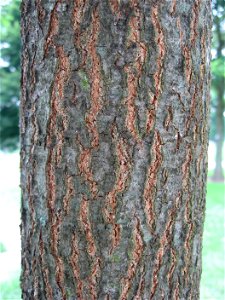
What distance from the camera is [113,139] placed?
1468 mm

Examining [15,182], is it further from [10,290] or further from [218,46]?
[10,290]

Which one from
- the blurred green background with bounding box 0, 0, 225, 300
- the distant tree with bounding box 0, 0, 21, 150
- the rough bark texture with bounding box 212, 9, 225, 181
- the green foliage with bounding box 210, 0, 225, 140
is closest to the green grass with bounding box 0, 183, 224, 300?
the blurred green background with bounding box 0, 0, 225, 300

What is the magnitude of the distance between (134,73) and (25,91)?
0.40 m

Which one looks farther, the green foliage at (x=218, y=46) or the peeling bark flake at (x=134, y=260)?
the green foliage at (x=218, y=46)

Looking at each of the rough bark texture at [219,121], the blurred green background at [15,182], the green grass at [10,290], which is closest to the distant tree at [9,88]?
the blurred green background at [15,182]

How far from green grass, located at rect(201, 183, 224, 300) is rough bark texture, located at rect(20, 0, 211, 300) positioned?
4127 millimetres

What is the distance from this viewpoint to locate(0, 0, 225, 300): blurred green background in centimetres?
583

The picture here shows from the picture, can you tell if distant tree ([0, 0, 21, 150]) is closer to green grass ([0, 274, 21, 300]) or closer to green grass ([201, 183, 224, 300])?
green grass ([201, 183, 224, 300])

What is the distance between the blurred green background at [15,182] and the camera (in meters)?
5.83

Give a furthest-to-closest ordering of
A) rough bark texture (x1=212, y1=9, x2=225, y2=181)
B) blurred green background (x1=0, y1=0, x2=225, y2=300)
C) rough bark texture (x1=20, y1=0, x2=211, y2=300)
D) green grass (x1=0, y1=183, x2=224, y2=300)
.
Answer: rough bark texture (x1=212, y1=9, x2=225, y2=181)
blurred green background (x1=0, y1=0, x2=225, y2=300)
green grass (x1=0, y1=183, x2=224, y2=300)
rough bark texture (x1=20, y1=0, x2=211, y2=300)

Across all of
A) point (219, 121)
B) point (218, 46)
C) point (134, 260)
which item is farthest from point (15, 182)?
point (134, 260)

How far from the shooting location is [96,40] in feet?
4.75

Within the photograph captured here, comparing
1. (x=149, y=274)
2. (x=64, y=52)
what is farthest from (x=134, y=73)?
(x=149, y=274)

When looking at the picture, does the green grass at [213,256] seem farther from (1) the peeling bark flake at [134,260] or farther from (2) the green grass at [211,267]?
(1) the peeling bark flake at [134,260]
